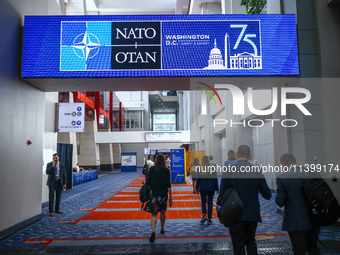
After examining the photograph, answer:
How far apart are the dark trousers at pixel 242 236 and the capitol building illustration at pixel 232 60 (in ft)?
12.2

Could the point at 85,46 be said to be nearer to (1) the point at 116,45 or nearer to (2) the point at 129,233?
(1) the point at 116,45

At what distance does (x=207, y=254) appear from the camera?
458cm

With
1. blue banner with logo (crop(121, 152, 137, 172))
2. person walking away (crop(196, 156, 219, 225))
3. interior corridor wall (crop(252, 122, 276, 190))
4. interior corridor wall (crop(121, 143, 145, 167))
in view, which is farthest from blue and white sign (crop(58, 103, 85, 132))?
interior corridor wall (crop(121, 143, 145, 167))

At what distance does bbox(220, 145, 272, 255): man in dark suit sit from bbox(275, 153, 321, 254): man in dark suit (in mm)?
308

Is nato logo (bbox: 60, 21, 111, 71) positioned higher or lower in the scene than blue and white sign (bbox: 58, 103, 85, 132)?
higher

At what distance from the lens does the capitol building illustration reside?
249 inches

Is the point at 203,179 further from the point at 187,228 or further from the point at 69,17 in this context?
the point at 69,17

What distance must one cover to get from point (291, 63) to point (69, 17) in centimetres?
500

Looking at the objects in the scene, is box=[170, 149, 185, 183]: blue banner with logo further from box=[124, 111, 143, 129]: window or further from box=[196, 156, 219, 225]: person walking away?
box=[124, 111, 143, 129]: window

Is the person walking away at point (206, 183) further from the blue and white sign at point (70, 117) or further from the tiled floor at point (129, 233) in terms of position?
the blue and white sign at point (70, 117)

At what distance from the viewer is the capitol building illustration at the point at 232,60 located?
249 inches

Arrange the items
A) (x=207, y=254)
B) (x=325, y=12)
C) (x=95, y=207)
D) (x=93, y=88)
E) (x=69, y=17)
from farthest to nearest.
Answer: (x=95, y=207), (x=93, y=88), (x=325, y=12), (x=69, y=17), (x=207, y=254)

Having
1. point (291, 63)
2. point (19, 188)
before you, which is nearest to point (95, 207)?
point (19, 188)

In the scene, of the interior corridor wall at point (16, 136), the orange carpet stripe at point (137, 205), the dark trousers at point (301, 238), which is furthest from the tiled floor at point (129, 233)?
the dark trousers at point (301, 238)
